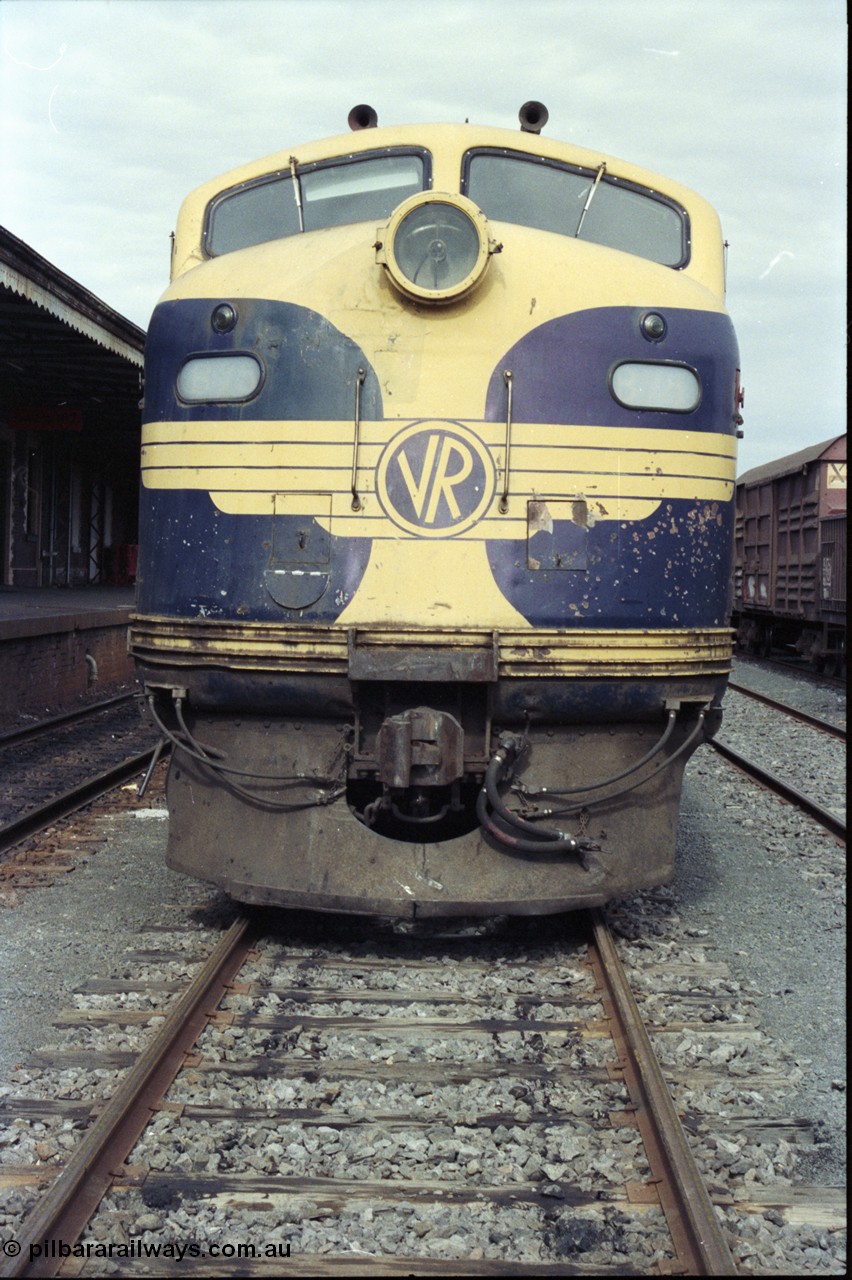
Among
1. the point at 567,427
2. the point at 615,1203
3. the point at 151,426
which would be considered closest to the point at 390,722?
the point at 567,427

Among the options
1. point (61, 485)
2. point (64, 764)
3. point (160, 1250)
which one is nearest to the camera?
point (160, 1250)

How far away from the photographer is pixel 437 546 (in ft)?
15.6

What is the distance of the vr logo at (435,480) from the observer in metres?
4.75

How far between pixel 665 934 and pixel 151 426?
3.03 meters

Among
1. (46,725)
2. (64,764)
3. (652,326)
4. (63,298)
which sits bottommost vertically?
(64,764)

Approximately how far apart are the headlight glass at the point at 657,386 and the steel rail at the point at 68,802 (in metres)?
3.56

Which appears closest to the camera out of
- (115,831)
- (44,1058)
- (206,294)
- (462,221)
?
(44,1058)

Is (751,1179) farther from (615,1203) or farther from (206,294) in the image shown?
(206,294)

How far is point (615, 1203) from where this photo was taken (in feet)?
10.4

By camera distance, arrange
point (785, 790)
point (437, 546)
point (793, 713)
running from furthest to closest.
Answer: point (793, 713), point (785, 790), point (437, 546)

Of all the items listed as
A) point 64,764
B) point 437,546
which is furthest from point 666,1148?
point 64,764

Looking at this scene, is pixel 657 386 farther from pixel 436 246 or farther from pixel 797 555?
pixel 797 555

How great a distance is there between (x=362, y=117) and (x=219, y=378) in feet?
5.52

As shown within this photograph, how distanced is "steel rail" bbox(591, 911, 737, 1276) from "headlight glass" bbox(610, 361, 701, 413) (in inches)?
84.0
